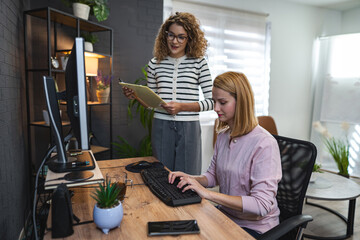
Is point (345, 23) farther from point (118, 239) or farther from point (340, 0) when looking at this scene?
point (118, 239)

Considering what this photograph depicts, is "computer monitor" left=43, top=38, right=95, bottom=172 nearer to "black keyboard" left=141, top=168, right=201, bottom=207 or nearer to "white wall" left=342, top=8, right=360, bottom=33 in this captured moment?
"black keyboard" left=141, top=168, right=201, bottom=207

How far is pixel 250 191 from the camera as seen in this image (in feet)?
3.74

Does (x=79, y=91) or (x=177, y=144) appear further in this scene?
(x=177, y=144)

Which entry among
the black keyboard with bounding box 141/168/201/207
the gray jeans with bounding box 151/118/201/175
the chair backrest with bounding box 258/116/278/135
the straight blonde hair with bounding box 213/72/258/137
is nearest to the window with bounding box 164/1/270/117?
the chair backrest with bounding box 258/116/278/135

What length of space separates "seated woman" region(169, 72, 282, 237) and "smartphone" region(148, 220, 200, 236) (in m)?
0.22

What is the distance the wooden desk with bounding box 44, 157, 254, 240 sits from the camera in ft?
2.69

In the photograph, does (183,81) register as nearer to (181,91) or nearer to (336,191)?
(181,91)

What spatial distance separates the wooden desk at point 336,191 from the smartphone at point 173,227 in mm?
1592

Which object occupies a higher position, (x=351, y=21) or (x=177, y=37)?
(x=351, y=21)

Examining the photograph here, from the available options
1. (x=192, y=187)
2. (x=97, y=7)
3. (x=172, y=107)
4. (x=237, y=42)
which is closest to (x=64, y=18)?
(x=97, y=7)

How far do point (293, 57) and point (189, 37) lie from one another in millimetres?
3276

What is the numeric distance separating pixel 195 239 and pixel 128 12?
298 cm

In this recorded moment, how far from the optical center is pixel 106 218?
806 millimetres

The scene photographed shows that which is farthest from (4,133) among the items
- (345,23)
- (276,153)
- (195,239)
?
(345,23)
